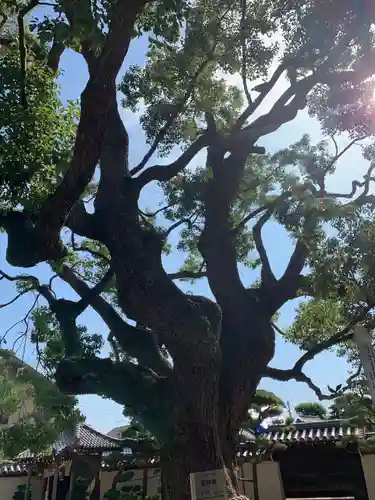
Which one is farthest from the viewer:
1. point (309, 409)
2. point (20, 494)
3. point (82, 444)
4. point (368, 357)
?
point (309, 409)

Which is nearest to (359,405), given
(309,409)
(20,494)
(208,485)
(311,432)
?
(311,432)

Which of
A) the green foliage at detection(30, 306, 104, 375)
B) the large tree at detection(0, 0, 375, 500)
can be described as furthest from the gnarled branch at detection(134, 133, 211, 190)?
the green foliage at detection(30, 306, 104, 375)

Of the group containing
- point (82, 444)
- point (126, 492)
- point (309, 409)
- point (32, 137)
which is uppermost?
point (32, 137)

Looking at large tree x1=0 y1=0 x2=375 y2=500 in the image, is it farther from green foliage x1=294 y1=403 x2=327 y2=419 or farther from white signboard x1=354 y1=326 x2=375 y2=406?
green foliage x1=294 y1=403 x2=327 y2=419

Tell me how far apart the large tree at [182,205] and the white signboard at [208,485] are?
0.62 ft

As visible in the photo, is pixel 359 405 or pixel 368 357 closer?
pixel 368 357

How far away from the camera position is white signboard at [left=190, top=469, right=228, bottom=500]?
4471 millimetres

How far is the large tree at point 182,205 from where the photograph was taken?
4570mm

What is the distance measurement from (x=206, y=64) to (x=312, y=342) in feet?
17.6

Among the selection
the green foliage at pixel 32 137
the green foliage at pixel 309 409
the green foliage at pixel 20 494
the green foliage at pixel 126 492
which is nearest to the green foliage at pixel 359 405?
the green foliage at pixel 126 492

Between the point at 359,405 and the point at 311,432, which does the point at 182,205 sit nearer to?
the point at 359,405

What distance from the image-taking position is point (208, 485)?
460 cm

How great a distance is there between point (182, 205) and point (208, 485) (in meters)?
5.20

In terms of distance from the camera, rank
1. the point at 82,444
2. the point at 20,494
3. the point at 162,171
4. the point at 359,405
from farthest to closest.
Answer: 1. the point at 82,444
2. the point at 20,494
3. the point at 359,405
4. the point at 162,171
